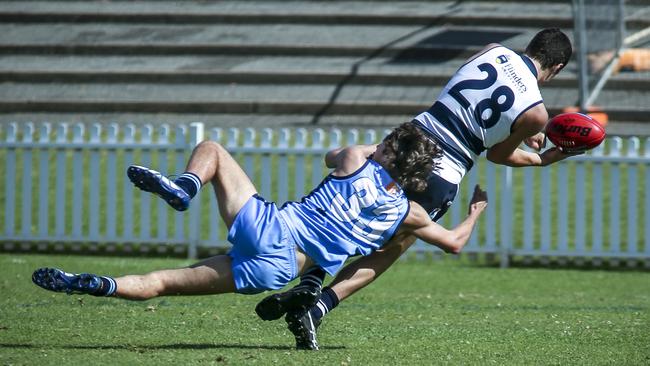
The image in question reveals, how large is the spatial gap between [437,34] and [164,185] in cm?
1233

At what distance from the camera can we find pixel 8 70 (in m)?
16.9

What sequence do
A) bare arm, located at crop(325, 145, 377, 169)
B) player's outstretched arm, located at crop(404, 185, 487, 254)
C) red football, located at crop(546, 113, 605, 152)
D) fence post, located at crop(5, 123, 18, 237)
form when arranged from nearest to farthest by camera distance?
player's outstretched arm, located at crop(404, 185, 487, 254) → bare arm, located at crop(325, 145, 377, 169) → red football, located at crop(546, 113, 605, 152) → fence post, located at crop(5, 123, 18, 237)

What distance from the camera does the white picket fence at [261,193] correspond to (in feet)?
36.6

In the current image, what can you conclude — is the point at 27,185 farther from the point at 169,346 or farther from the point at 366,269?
the point at 366,269

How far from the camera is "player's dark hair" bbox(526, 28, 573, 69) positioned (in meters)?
6.31

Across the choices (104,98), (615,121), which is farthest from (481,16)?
(104,98)

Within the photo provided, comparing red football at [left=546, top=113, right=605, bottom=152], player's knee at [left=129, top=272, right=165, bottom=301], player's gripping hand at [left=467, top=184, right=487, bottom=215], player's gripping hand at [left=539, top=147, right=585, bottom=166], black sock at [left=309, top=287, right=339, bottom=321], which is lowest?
black sock at [left=309, top=287, right=339, bottom=321]

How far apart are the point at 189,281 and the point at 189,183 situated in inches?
20.1

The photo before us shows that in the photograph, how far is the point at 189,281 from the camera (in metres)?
5.53

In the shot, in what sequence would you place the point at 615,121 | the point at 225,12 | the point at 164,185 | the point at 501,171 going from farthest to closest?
the point at 225,12 → the point at 615,121 → the point at 501,171 → the point at 164,185

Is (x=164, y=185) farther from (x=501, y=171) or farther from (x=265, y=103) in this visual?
(x=265, y=103)

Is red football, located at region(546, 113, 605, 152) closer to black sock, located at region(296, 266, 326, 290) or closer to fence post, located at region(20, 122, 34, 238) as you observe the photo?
black sock, located at region(296, 266, 326, 290)

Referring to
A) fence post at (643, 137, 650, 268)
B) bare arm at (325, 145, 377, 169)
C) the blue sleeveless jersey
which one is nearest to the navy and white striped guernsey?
bare arm at (325, 145, 377, 169)

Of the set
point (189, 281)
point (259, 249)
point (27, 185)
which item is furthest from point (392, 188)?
point (27, 185)
